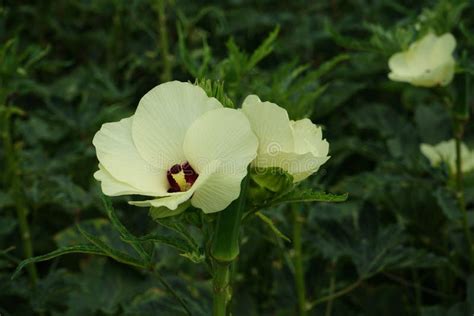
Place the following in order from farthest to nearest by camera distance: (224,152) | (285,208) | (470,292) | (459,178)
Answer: (285,208) → (459,178) → (470,292) → (224,152)

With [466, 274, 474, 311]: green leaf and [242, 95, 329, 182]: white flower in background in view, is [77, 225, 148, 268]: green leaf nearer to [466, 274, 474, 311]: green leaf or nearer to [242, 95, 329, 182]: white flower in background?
[242, 95, 329, 182]: white flower in background

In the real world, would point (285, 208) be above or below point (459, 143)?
below

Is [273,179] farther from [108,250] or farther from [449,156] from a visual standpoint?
[449,156]

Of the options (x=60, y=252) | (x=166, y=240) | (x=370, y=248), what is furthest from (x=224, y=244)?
(x=370, y=248)

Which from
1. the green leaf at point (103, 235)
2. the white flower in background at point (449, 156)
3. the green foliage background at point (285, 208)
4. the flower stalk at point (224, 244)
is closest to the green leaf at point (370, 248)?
the green foliage background at point (285, 208)

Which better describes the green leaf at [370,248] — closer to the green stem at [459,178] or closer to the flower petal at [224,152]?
the green stem at [459,178]

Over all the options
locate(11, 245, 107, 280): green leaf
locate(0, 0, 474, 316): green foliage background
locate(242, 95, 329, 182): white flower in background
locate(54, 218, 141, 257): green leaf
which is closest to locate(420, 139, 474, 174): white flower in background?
locate(0, 0, 474, 316): green foliage background

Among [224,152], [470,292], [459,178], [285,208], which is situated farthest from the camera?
[285,208]
